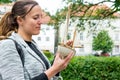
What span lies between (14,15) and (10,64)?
0.36m

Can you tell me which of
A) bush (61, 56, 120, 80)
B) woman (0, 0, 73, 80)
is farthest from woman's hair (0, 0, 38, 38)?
bush (61, 56, 120, 80)

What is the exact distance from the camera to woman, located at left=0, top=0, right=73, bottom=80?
7.01 feet

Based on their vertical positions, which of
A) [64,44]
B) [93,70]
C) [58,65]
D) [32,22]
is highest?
[32,22]

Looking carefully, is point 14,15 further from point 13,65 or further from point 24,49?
point 13,65

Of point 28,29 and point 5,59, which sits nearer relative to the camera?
point 5,59

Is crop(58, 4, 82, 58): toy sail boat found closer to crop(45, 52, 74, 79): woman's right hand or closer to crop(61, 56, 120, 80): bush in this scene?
crop(45, 52, 74, 79): woman's right hand

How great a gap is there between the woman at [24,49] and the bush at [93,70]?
744cm

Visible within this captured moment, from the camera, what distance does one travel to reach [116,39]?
71.1 m

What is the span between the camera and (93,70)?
32.6 feet

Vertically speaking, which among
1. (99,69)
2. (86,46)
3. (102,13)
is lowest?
(86,46)

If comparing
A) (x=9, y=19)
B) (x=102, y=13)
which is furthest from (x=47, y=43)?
(x=9, y=19)

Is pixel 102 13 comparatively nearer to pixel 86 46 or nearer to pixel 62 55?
pixel 62 55

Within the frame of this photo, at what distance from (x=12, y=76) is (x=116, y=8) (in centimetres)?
641

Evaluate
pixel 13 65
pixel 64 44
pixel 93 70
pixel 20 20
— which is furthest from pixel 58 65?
pixel 93 70
